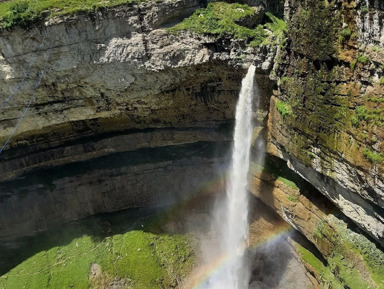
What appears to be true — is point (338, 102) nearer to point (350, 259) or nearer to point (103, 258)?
point (350, 259)

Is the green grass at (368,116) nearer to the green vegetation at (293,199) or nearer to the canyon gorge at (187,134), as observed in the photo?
the canyon gorge at (187,134)

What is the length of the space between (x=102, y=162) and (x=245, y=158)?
8.86 metres

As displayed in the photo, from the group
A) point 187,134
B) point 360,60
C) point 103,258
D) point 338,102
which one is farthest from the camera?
point 187,134

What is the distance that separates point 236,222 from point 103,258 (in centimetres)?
720

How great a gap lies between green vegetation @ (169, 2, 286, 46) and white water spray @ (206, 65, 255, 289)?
3.67 meters

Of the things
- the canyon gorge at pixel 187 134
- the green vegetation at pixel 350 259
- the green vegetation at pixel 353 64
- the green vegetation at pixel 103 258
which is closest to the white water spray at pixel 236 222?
the canyon gorge at pixel 187 134

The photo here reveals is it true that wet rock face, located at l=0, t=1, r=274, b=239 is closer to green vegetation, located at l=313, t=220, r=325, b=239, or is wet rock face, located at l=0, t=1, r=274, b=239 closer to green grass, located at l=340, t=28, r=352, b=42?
green grass, located at l=340, t=28, r=352, b=42

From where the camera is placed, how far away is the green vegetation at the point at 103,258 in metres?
16.7

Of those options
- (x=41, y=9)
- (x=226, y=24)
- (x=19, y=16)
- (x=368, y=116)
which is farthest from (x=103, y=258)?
(x=368, y=116)

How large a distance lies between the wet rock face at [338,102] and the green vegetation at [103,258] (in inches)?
333

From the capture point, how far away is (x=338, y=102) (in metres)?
10.5

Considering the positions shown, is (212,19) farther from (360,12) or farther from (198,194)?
(198,194)

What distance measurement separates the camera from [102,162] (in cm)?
1978

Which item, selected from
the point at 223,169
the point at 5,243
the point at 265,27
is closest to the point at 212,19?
the point at 265,27
